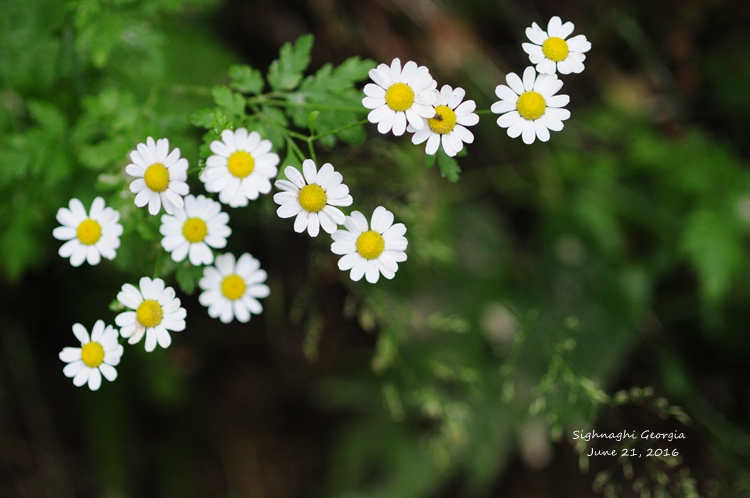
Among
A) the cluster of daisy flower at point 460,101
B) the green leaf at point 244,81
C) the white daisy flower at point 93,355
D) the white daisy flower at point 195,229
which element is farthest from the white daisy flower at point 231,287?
the cluster of daisy flower at point 460,101

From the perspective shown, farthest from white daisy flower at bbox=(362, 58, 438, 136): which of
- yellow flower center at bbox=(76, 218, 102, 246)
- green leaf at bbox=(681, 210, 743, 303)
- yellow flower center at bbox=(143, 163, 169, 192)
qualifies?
green leaf at bbox=(681, 210, 743, 303)

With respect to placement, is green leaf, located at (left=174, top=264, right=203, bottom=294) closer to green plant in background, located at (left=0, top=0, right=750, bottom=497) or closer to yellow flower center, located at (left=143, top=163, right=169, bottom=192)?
green plant in background, located at (left=0, top=0, right=750, bottom=497)

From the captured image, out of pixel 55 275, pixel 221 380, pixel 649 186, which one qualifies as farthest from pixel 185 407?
pixel 649 186

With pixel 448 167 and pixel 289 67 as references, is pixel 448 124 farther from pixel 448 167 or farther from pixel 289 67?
pixel 289 67

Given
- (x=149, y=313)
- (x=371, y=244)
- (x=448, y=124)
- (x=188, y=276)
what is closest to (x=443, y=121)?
(x=448, y=124)

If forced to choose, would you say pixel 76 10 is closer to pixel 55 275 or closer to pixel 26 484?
pixel 55 275

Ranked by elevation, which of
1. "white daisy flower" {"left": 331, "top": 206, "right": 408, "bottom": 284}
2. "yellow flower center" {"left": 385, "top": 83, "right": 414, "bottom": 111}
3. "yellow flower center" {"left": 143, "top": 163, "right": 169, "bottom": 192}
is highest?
"yellow flower center" {"left": 385, "top": 83, "right": 414, "bottom": 111}
